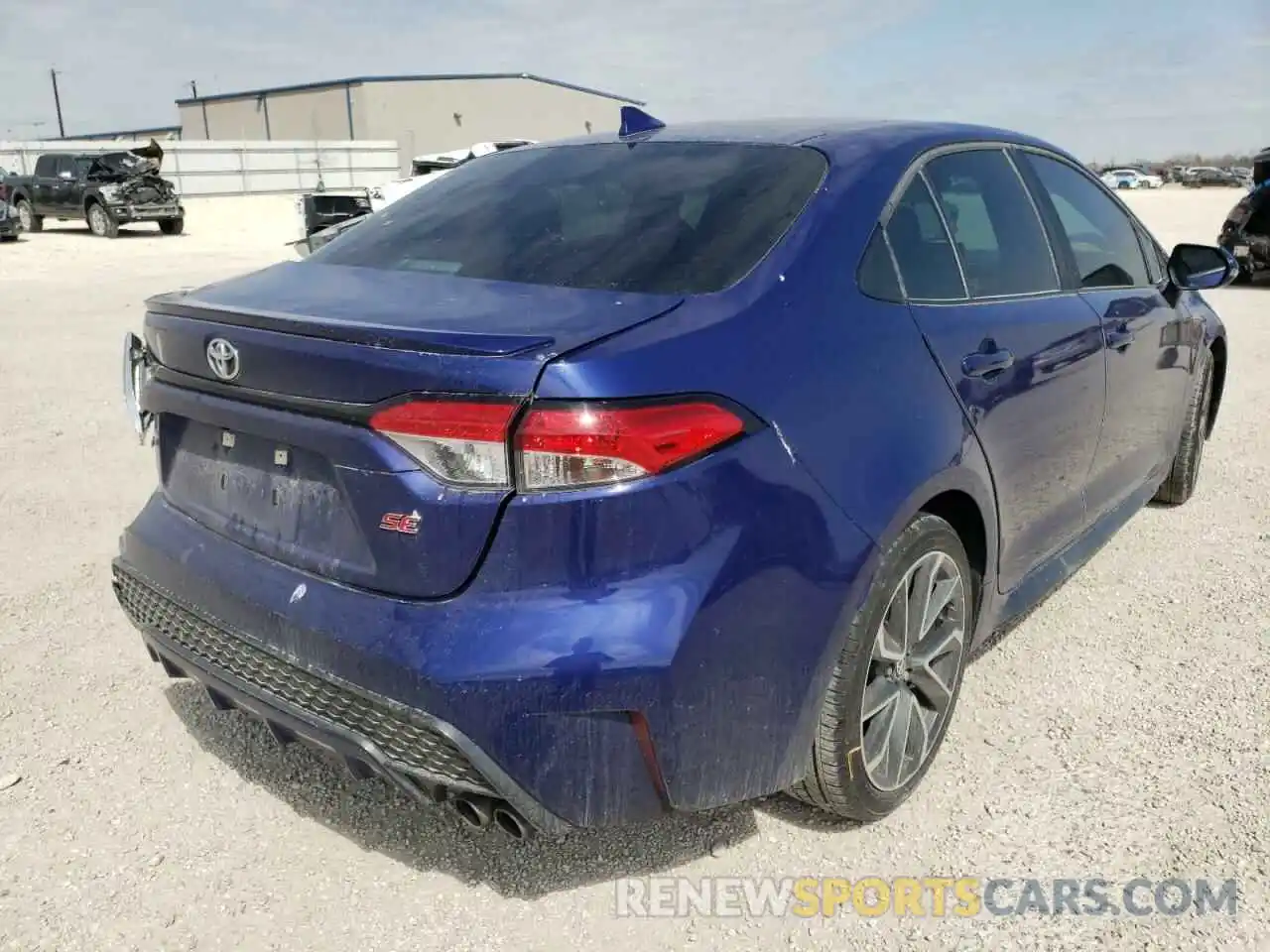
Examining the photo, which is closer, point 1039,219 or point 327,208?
point 1039,219

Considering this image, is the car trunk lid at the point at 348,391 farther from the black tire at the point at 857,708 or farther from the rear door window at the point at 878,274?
the black tire at the point at 857,708

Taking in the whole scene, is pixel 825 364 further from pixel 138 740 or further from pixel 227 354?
pixel 138 740

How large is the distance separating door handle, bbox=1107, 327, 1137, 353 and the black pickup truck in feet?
79.5

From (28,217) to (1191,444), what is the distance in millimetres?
27269

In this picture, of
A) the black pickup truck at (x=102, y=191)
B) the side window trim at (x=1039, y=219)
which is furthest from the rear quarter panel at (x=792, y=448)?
the black pickup truck at (x=102, y=191)

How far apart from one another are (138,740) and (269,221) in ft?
96.6

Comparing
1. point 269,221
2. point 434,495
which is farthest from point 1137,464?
point 269,221

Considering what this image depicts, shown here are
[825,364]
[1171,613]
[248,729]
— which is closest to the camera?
[825,364]

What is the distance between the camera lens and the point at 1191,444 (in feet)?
15.3

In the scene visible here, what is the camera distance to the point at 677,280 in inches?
88.0

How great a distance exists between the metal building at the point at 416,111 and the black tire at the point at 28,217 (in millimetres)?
28993

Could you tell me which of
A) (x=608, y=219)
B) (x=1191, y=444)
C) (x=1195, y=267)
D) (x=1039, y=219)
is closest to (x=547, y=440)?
(x=608, y=219)

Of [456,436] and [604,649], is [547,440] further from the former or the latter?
[604,649]

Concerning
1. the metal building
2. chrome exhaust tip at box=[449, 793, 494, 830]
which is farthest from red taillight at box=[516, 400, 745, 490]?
the metal building
